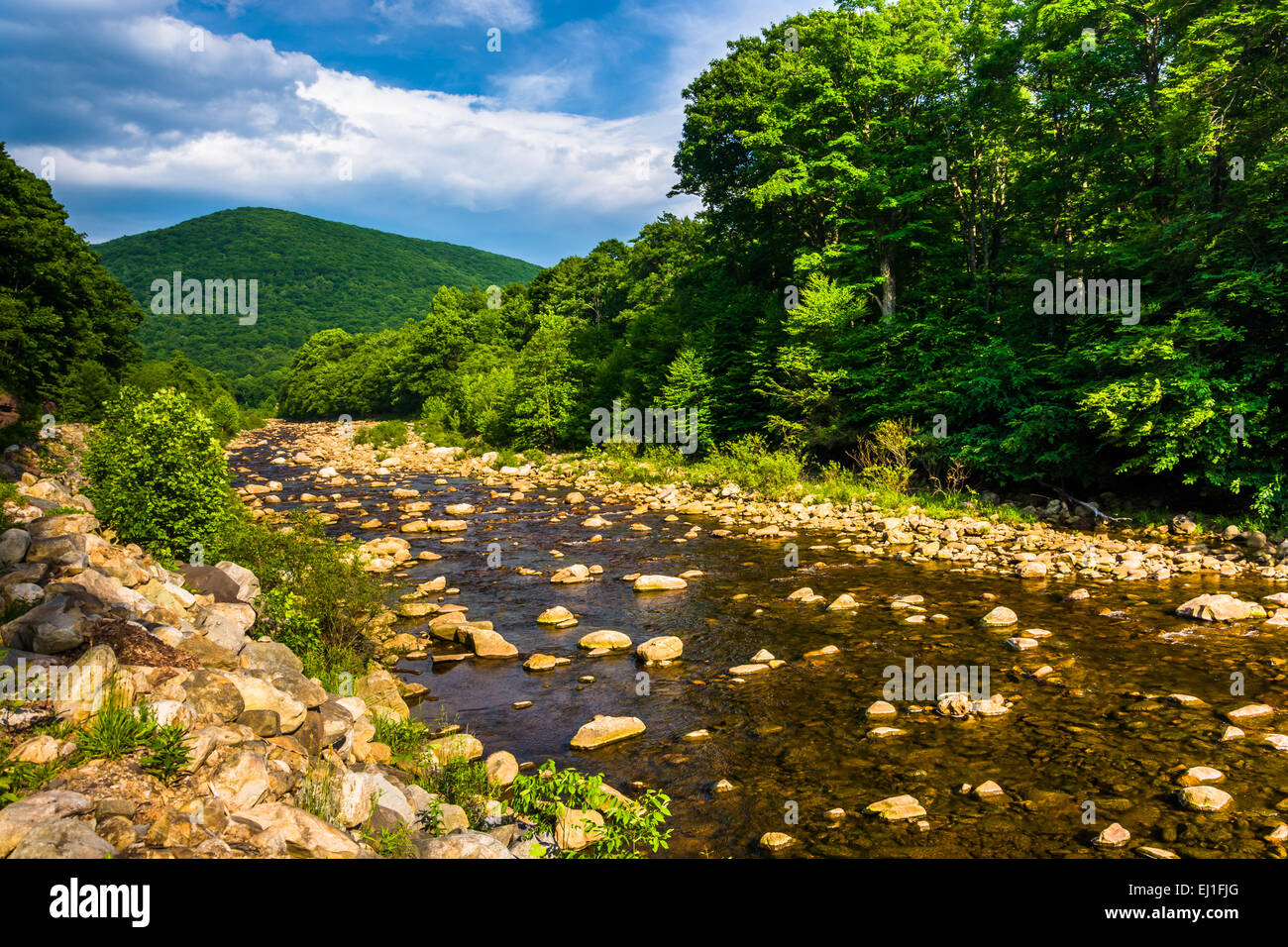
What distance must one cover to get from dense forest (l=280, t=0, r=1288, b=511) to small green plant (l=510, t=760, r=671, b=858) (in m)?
15.6

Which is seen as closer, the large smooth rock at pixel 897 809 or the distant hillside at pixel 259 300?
the large smooth rock at pixel 897 809

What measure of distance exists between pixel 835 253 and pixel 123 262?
221 m

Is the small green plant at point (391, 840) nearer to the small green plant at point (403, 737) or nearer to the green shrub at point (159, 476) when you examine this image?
the small green plant at point (403, 737)

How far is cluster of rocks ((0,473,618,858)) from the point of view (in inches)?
164

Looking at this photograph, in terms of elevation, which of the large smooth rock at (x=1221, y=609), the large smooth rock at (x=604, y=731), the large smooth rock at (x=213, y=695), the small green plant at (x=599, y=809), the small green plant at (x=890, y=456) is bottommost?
the large smooth rock at (x=604, y=731)

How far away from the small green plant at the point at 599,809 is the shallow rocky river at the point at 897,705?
368 mm

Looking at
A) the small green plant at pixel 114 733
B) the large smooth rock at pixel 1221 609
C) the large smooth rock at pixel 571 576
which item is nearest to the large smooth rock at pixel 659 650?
the large smooth rock at pixel 571 576

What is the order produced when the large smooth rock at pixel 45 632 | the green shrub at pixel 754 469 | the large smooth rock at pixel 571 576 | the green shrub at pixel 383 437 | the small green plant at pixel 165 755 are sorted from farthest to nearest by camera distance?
the green shrub at pixel 383 437 < the green shrub at pixel 754 469 < the large smooth rock at pixel 571 576 < the large smooth rock at pixel 45 632 < the small green plant at pixel 165 755

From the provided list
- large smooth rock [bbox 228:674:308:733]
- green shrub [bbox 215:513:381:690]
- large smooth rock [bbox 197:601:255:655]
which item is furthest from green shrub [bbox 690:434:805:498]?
large smooth rock [bbox 228:674:308:733]

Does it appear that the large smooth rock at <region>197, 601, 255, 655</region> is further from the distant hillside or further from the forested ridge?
the distant hillside

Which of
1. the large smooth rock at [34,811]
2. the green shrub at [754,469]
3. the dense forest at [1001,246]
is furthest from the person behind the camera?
the green shrub at [754,469]

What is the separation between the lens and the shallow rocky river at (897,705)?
631cm

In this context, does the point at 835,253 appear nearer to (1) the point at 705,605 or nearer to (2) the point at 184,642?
(1) the point at 705,605
